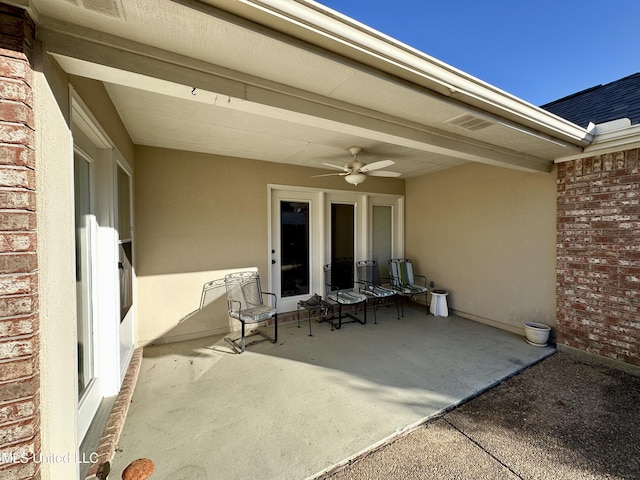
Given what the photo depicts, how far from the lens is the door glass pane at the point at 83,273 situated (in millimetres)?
1833

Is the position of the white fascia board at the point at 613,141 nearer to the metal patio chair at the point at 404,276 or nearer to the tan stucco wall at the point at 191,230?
the metal patio chair at the point at 404,276

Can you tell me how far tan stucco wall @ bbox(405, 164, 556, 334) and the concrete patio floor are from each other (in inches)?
18.6

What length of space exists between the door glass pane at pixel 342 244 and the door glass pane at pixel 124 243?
9.73 ft

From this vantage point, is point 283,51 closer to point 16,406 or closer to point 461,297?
point 16,406

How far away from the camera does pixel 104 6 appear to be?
3.60 ft

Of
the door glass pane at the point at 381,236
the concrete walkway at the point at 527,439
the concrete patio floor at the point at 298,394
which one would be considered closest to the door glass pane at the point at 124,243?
the concrete patio floor at the point at 298,394

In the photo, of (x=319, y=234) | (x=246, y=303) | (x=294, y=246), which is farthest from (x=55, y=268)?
(x=319, y=234)

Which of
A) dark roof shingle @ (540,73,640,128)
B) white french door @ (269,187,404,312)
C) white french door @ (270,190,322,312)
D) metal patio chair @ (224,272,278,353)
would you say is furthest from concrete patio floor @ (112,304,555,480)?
dark roof shingle @ (540,73,640,128)

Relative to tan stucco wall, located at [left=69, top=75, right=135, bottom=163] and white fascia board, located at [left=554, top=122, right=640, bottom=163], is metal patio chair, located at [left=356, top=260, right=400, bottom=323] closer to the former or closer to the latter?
white fascia board, located at [left=554, top=122, right=640, bottom=163]

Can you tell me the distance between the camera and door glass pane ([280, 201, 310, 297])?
440cm

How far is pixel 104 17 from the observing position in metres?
1.17

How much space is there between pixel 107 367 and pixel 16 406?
1.49 metres

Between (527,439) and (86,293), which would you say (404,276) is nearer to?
(527,439)

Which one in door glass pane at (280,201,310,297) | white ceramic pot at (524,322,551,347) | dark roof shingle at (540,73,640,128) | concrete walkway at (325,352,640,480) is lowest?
concrete walkway at (325,352,640,480)
